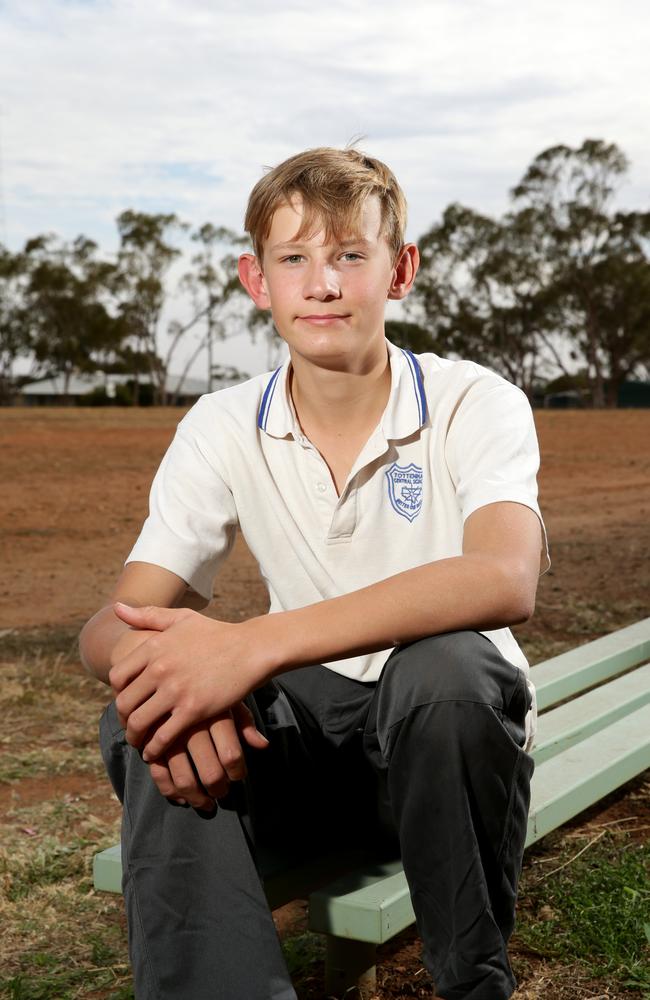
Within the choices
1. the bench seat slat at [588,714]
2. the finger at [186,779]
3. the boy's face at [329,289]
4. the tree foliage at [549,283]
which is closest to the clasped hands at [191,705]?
the finger at [186,779]

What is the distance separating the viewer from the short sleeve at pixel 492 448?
75.4 inches

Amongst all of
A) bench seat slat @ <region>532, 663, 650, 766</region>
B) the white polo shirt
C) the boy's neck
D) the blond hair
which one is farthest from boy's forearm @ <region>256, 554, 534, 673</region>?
bench seat slat @ <region>532, 663, 650, 766</region>

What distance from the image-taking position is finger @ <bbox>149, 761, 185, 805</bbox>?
64.6 inches

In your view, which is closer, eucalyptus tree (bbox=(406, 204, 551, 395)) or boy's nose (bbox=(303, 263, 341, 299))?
boy's nose (bbox=(303, 263, 341, 299))

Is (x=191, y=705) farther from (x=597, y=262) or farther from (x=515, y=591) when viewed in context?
(x=597, y=262)

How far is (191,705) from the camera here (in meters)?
1.65

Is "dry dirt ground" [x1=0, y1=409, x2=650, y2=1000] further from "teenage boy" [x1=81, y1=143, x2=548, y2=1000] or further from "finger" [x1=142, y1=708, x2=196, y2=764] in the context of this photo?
"finger" [x1=142, y1=708, x2=196, y2=764]

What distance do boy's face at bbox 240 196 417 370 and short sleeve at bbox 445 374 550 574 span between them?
22 cm

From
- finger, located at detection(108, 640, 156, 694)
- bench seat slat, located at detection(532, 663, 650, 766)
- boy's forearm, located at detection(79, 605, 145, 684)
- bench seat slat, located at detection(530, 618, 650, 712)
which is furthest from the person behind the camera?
bench seat slat, located at detection(530, 618, 650, 712)

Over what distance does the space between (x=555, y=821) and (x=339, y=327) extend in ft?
3.20

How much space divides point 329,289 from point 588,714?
1220mm

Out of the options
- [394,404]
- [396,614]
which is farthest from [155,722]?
[394,404]

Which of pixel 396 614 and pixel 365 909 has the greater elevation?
pixel 396 614

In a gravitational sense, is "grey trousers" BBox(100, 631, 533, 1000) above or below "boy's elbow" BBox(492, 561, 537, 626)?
below
